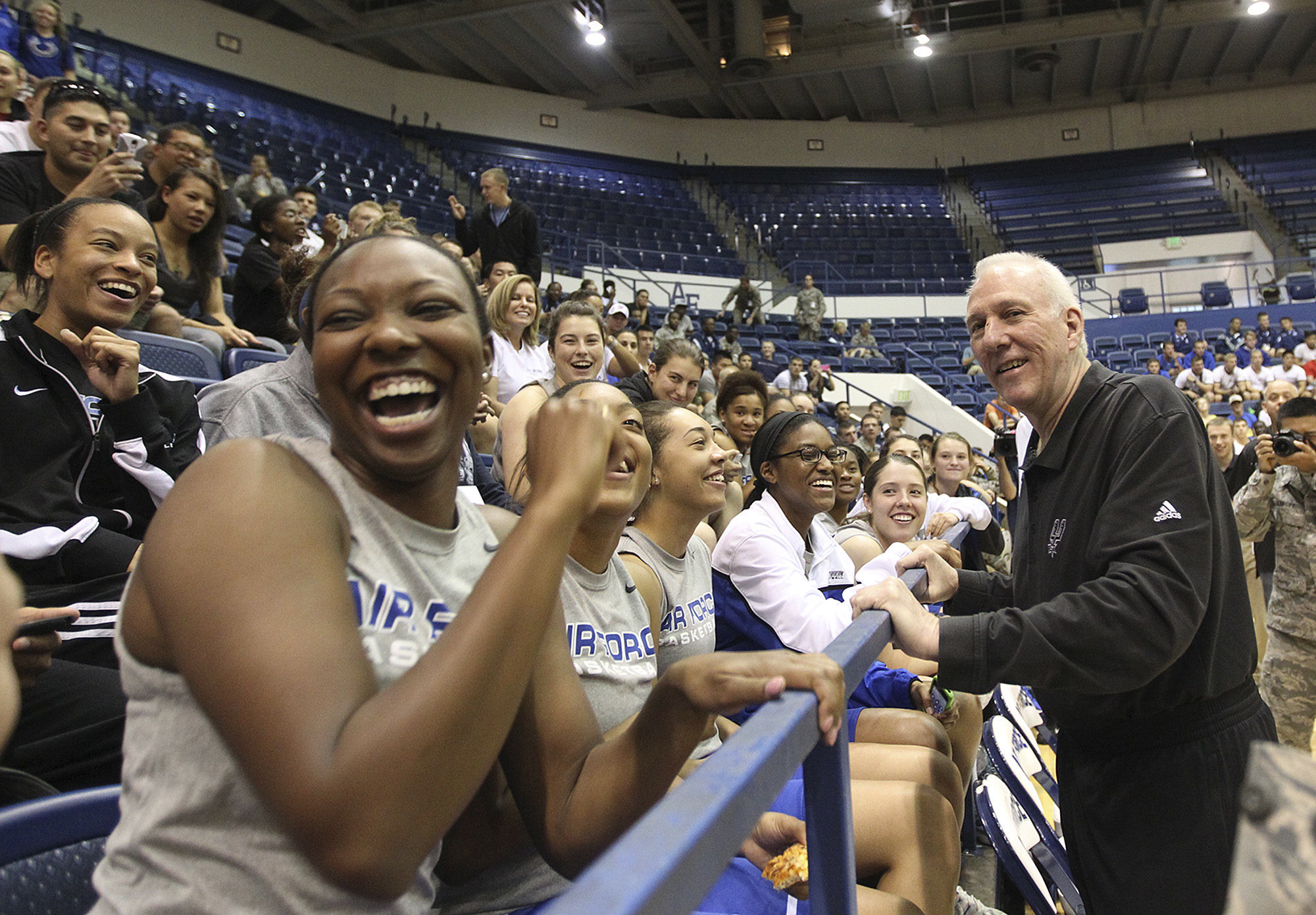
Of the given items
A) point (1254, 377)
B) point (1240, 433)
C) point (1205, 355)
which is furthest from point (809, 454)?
point (1205, 355)

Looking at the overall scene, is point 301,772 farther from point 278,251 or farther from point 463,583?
point 278,251

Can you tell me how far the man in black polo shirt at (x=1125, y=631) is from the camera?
152 cm

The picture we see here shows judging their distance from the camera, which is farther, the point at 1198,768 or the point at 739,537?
the point at 739,537

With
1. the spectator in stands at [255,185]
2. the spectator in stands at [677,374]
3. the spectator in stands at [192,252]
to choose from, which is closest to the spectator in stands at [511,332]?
the spectator in stands at [677,374]

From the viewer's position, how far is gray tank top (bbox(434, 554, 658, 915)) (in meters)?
1.13

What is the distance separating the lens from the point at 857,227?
64.5ft

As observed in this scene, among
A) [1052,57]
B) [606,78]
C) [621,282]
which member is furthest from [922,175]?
[621,282]

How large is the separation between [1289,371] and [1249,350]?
184 centimetres

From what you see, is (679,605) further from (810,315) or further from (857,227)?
(857,227)

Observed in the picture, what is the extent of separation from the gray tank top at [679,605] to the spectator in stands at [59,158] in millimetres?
2300

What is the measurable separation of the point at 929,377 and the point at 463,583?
14696 mm

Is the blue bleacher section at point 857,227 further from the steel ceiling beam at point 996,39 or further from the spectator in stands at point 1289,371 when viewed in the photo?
the spectator in stands at point 1289,371

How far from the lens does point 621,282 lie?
15.2 meters

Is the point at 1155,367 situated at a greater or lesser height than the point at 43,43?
lesser
